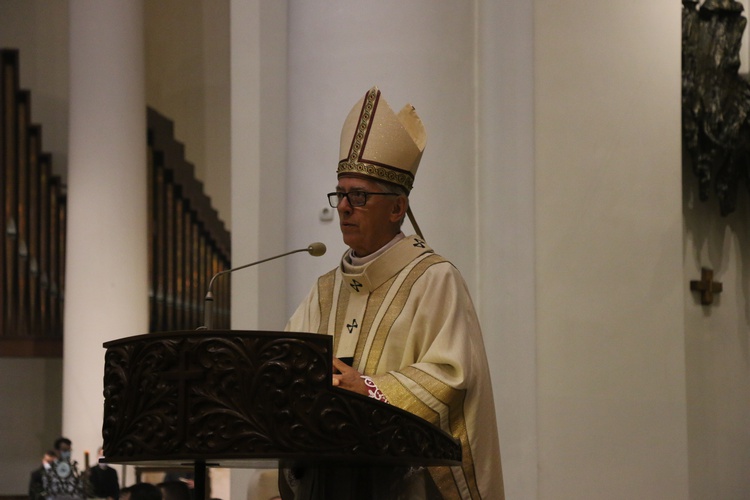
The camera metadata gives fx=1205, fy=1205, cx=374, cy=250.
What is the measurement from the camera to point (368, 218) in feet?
11.7

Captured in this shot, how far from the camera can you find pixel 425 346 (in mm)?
3465

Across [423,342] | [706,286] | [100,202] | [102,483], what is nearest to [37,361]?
[100,202]

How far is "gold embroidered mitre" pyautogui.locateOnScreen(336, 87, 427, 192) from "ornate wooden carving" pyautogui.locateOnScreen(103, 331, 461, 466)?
1.17 meters

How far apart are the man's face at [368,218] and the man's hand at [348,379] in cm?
54

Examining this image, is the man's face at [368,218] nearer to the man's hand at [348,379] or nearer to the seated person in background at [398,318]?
the seated person in background at [398,318]

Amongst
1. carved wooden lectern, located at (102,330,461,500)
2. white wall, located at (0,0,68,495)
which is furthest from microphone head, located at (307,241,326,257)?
white wall, located at (0,0,68,495)

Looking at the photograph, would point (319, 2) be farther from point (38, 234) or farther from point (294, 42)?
point (38, 234)

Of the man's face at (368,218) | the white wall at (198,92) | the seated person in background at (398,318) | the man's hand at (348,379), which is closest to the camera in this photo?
the man's hand at (348,379)

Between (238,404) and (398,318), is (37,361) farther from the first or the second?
(238,404)

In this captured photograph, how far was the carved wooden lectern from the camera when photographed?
2465mm

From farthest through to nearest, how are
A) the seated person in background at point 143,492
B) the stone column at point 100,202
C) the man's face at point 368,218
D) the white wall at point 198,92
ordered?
the white wall at point 198,92
the stone column at point 100,202
the seated person in background at point 143,492
the man's face at point 368,218

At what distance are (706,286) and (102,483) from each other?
3701 mm

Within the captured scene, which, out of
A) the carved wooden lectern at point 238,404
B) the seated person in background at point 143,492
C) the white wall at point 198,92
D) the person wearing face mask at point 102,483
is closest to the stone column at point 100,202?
the person wearing face mask at point 102,483

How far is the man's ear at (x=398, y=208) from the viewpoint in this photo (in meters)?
3.64
